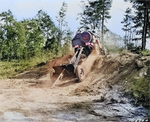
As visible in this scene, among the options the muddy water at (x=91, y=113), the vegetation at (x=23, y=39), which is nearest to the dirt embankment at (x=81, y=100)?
the muddy water at (x=91, y=113)

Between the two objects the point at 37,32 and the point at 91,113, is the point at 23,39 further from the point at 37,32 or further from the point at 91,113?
the point at 91,113

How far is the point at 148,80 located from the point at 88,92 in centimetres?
404

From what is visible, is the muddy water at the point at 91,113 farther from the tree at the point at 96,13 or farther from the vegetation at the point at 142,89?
the tree at the point at 96,13

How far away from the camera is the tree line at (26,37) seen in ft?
103

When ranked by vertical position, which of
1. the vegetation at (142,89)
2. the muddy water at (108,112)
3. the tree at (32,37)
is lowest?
the muddy water at (108,112)

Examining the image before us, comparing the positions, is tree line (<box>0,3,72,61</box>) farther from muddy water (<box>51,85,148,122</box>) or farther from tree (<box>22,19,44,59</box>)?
muddy water (<box>51,85,148,122</box>)

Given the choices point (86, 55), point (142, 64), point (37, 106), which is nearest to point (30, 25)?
point (86, 55)

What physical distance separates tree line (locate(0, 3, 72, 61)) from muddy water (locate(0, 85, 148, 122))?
21642 millimetres

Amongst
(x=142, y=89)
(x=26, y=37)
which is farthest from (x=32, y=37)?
(x=142, y=89)

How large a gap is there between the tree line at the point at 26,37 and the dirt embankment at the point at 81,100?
16.1 metres

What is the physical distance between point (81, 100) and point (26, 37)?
2541 centimetres

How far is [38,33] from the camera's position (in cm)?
3312

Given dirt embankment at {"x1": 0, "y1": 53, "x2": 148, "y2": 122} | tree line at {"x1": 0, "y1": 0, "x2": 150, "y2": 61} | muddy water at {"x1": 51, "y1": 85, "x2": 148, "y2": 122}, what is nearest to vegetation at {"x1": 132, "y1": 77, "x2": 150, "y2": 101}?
muddy water at {"x1": 51, "y1": 85, "x2": 148, "y2": 122}

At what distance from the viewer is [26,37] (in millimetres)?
33188
